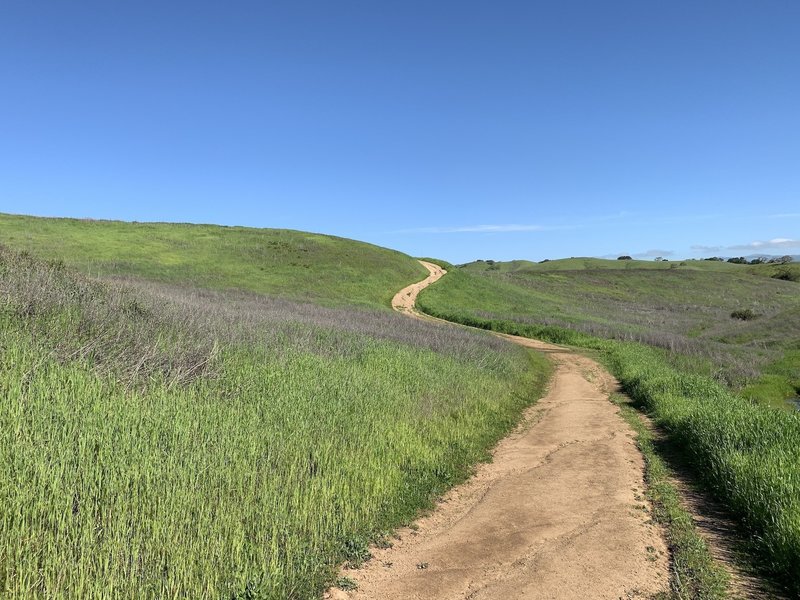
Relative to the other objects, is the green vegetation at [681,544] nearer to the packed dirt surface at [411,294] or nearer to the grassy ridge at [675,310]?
the grassy ridge at [675,310]

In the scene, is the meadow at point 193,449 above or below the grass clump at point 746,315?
below

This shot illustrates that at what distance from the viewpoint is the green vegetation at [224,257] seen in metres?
42.2

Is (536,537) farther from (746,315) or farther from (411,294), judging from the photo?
(746,315)

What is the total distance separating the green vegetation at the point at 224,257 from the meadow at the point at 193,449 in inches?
1040

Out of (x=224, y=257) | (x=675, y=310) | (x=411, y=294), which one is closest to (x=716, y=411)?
(x=411, y=294)

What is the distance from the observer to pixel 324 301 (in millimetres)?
37531

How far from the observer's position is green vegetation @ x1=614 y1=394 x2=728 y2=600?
199 inches

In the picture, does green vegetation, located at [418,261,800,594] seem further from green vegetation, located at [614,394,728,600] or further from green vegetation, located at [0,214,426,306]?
green vegetation, located at [0,214,426,306]

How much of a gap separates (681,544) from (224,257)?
54.2m

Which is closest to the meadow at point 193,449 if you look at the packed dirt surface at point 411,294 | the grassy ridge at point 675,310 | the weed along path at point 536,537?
the weed along path at point 536,537

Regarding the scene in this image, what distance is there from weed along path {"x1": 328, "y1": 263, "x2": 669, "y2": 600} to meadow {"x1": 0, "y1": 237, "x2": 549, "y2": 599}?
0.47 m

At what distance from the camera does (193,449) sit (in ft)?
Result: 20.9

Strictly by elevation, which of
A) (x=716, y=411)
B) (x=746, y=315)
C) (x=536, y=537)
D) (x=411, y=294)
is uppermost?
(x=746, y=315)

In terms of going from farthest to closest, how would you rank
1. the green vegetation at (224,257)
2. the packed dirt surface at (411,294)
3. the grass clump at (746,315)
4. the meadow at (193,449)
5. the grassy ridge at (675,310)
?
the grass clump at (746,315)
the packed dirt surface at (411,294)
the green vegetation at (224,257)
the grassy ridge at (675,310)
the meadow at (193,449)
